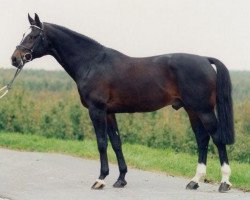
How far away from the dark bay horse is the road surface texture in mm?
387

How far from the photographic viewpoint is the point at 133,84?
11.4m

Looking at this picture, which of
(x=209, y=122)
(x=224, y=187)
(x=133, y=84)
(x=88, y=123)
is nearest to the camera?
(x=224, y=187)

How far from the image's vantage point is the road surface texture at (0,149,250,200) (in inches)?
410

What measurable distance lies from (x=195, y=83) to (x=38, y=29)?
2558 millimetres

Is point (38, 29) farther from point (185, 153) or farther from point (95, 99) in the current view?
point (185, 153)

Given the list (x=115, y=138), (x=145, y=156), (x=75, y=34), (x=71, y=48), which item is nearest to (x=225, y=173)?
(x=115, y=138)

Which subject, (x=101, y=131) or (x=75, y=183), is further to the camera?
(x=75, y=183)

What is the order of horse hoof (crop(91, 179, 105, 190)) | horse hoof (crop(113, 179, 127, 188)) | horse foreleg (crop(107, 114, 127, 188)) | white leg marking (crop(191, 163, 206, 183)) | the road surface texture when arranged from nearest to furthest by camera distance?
the road surface texture, horse hoof (crop(91, 179, 105, 190)), white leg marking (crop(191, 163, 206, 183)), horse hoof (crop(113, 179, 127, 188)), horse foreleg (crop(107, 114, 127, 188))

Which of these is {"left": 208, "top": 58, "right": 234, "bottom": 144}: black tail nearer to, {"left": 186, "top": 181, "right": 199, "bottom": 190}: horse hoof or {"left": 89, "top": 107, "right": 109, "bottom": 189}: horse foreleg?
{"left": 186, "top": 181, "right": 199, "bottom": 190}: horse hoof

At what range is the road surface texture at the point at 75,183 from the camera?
10422 millimetres

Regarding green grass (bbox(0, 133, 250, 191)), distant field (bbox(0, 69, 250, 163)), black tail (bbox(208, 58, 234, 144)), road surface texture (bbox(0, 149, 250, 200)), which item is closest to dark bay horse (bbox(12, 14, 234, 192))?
black tail (bbox(208, 58, 234, 144))

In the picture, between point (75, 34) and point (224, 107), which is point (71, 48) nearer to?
point (75, 34)

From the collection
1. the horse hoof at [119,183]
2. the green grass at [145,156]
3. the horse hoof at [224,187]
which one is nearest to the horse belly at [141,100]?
the horse hoof at [119,183]

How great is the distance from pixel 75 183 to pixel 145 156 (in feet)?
13.6
